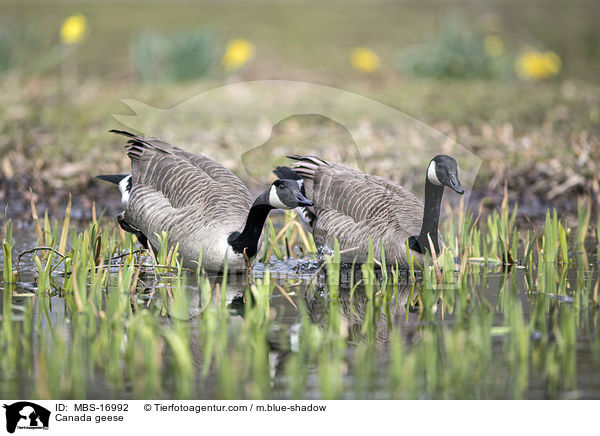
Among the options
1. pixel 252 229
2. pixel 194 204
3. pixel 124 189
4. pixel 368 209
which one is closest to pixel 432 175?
pixel 368 209

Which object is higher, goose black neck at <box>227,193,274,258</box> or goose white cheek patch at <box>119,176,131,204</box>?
A: goose white cheek patch at <box>119,176,131,204</box>

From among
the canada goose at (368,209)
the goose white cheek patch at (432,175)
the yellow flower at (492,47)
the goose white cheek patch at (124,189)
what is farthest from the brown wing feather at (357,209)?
the yellow flower at (492,47)

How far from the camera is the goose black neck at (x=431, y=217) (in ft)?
25.1

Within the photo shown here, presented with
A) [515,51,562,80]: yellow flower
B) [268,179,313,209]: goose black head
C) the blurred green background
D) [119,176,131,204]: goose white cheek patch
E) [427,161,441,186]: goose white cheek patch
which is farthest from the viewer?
[515,51,562,80]: yellow flower

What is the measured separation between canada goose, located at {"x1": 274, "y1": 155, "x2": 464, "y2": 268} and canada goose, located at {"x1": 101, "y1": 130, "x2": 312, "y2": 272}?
68 centimetres

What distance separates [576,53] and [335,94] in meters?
9.93

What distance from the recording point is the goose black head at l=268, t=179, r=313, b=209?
7242 millimetres

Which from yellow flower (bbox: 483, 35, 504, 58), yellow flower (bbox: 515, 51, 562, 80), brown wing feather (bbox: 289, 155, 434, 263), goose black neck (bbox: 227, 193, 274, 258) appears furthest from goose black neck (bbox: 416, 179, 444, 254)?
yellow flower (bbox: 483, 35, 504, 58)

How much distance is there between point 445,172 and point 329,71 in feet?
51.5

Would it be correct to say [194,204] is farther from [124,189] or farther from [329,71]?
[329,71]

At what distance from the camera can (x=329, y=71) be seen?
→ 22812 mm
